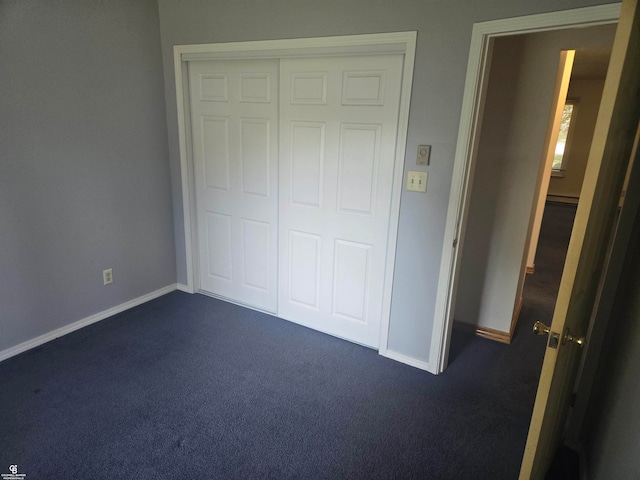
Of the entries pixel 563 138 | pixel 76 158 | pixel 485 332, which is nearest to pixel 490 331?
pixel 485 332

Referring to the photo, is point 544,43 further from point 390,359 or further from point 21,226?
point 21,226

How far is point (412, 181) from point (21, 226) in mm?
2378

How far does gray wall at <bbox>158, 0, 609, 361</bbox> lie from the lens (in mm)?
1974

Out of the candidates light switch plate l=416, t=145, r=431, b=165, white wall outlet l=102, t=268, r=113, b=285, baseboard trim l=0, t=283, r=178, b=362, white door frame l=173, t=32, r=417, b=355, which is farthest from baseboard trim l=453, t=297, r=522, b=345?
white wall outlet l=102, t=268, r=113, b=285

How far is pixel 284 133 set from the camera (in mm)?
2658

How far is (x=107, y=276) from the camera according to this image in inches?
114

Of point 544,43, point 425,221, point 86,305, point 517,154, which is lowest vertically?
point 86,305

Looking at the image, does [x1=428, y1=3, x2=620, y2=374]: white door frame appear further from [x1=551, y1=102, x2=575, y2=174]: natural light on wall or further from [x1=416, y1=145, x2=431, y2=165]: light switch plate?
[x1=551, y1=102, x2=575, y2=174]: natural light on wall

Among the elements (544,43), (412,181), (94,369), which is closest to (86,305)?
(94,369)

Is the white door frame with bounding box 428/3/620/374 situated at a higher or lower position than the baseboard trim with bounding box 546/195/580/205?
higher

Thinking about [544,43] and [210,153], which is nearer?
[544,43]

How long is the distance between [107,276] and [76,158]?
89 cm

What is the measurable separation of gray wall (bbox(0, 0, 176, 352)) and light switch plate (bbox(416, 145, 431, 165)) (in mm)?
2086

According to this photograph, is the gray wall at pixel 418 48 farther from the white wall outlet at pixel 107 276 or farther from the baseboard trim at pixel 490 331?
the white wall outlet at pixel 107 276
